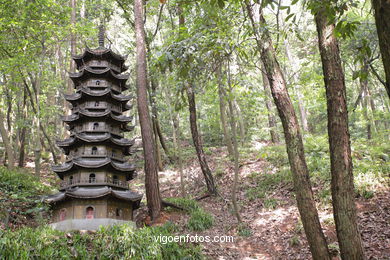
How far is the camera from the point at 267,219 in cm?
1038

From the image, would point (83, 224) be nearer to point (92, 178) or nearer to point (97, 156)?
point (92, 178)

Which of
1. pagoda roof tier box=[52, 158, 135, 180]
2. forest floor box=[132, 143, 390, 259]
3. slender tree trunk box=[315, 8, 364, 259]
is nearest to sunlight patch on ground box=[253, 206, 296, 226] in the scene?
forest floor box=[132, 143, 390, 259]

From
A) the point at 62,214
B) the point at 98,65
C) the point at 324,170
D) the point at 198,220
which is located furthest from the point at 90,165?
the point at 324,170

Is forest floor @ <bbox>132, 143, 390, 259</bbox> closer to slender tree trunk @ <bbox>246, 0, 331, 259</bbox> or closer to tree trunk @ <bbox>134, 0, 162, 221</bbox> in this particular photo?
tree trunk @ <bbox>134, 0, 162, 221</bbox>

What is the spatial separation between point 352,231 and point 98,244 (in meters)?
6.36

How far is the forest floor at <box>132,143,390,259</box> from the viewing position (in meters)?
7.56

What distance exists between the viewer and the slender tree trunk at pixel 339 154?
4730 millimetres

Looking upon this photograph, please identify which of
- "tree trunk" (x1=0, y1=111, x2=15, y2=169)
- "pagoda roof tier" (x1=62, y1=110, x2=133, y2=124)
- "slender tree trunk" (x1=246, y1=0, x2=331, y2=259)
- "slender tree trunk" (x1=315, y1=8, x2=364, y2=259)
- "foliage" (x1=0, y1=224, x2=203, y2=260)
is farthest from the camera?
"tree trunk" (x1=0, y1=111, x2=15, y2=169)

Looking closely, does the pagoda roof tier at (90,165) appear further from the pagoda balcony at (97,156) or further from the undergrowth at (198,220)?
the undergrowth at (198,220)

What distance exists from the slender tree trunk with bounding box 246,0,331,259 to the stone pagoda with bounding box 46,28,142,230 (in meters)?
7.21

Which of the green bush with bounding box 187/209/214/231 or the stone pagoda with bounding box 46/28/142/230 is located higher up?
the stone pagoda with bounding box 46/28/142/230

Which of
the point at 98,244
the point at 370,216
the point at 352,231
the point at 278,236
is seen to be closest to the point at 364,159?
the point at 370,216

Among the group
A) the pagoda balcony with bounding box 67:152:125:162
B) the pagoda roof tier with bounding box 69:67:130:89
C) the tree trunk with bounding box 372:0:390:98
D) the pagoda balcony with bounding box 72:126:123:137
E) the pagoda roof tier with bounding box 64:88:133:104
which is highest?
the pagoda roof tier with bounding box 69:67:130:89

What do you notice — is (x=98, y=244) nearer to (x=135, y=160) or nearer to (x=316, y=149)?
(x=316, y=149)
